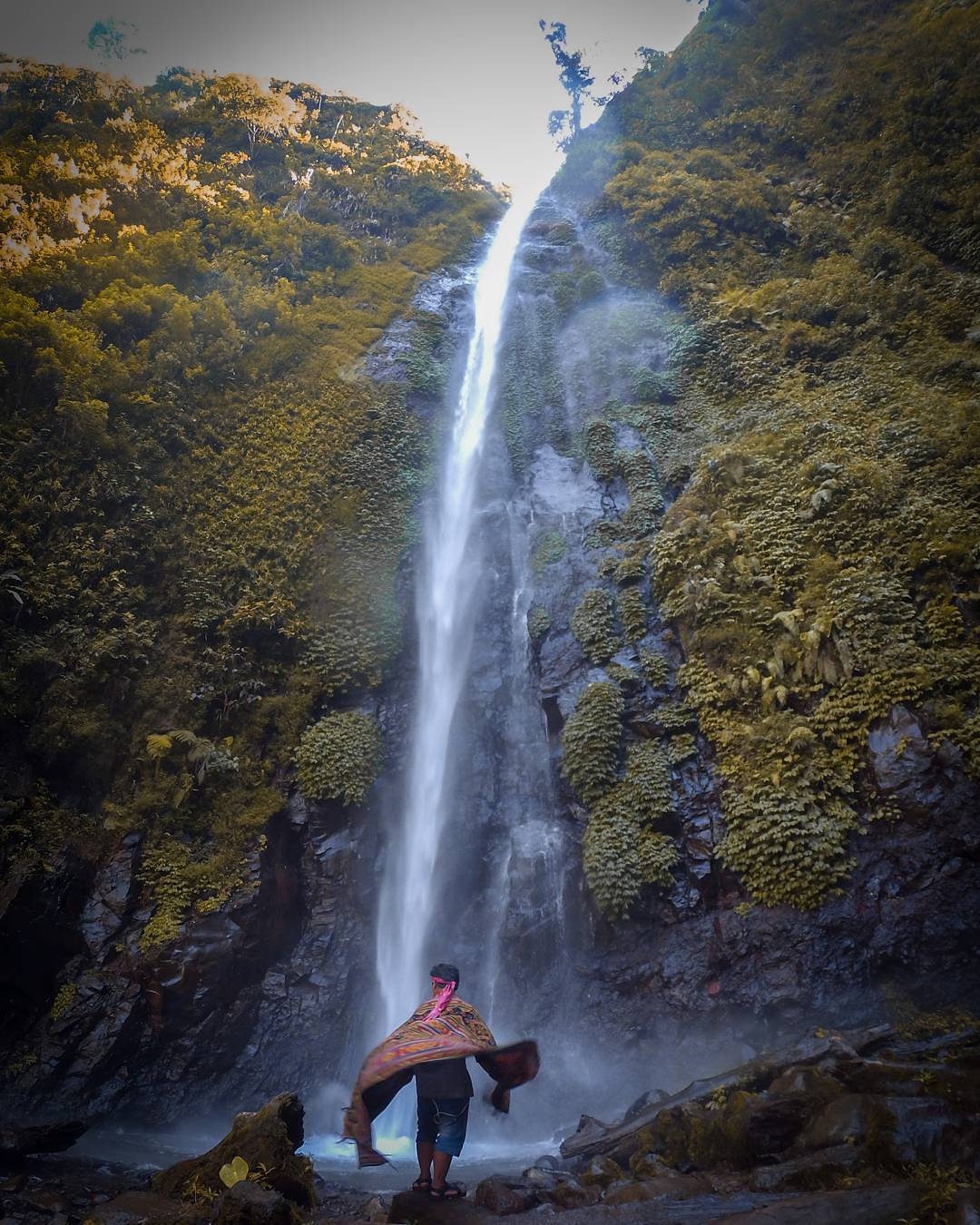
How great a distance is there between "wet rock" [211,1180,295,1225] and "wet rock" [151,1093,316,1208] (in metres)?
1.15

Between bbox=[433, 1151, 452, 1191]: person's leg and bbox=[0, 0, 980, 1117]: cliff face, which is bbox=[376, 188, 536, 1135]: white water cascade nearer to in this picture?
bbox=[0, 0, 980, 1117]: cliff face

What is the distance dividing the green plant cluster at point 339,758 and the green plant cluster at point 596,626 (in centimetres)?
421

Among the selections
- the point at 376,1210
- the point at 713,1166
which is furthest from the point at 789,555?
the point at 376,1210

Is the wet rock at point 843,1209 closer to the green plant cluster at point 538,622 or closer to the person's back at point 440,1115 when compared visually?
the person's back at point 440,1115

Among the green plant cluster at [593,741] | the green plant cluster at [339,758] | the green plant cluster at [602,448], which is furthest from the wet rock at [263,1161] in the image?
the green plant cluster at [602,448]

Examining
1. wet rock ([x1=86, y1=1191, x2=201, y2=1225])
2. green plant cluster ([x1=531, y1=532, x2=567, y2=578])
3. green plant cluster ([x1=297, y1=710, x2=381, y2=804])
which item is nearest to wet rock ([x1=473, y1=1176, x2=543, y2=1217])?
wet rock ([x1=86, y1=1191, x2=201, y2=1225])

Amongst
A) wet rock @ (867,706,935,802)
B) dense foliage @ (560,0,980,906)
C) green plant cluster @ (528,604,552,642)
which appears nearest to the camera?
wet rock @ (867,706,935,802)

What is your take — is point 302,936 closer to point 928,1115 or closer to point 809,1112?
point 809,1112

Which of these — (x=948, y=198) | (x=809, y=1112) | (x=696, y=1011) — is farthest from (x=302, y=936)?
(x=948, y=198)

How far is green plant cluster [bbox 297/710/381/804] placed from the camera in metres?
11.3

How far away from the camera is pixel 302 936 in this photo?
34.3 feet

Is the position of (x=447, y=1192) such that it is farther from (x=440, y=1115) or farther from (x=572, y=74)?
(x=572, y=74)

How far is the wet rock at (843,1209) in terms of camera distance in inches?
145

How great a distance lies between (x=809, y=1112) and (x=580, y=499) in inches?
474
